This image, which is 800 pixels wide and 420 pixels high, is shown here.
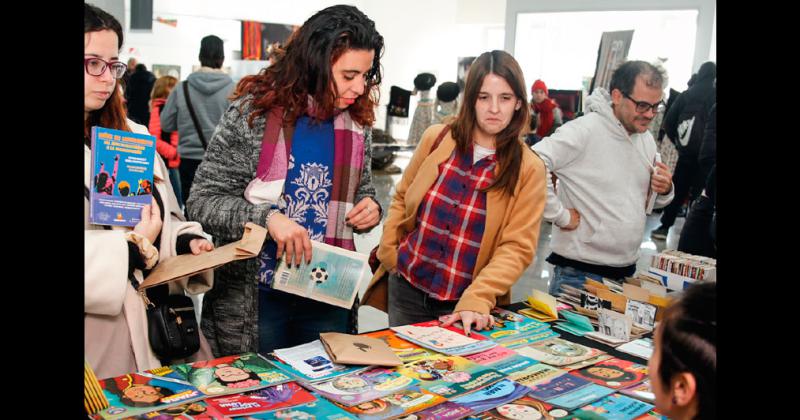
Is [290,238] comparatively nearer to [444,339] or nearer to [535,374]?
[444,339]

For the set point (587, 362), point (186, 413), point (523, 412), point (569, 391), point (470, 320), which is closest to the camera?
point (186, 413)

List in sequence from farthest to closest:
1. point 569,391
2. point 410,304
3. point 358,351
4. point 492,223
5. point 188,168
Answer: point 188,168, point 410,304, point 492,223, point 358,351, point 569,391

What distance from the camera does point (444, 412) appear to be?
4.49 feet

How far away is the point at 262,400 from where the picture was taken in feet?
4.52

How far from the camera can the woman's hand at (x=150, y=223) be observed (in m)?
1.68

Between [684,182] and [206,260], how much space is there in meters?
6.05

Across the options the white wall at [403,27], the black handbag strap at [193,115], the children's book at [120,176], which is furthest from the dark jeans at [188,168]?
the white wall at [403,27]

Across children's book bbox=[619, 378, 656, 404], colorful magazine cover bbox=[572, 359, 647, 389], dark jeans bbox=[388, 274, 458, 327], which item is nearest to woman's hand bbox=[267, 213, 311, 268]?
dark jeans bbox=[388, 274, 458, 327]

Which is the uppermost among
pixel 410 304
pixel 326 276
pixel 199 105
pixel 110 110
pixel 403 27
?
pixel 403 27

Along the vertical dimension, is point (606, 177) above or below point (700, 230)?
above

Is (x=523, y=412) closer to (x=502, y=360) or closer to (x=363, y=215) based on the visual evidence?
(x=502, y=360)

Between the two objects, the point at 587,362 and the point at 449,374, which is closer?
the point at 449,374

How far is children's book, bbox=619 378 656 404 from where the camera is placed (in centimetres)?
150

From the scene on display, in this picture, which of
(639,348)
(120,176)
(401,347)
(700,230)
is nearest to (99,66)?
(120,176)
